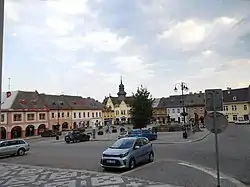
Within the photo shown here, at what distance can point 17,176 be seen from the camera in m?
14.8

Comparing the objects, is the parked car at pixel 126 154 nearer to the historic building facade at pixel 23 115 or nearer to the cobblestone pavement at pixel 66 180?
the cobblestone pavement at pixel 66 180

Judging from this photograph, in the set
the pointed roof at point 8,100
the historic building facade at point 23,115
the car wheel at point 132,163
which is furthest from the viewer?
the pointed roof at point 8,100

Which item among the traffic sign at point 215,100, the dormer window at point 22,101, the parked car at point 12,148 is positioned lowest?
the parked car at point 12,148

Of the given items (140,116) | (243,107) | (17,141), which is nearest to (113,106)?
(243,107)

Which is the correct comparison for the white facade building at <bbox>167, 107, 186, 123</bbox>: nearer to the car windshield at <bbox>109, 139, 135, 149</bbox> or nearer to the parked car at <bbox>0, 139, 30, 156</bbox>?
the parked car at <bbox>0, 139, 30, 156</bbox>

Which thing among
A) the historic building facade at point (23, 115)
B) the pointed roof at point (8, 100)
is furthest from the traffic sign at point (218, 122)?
the pointed roof at point (8, 100)

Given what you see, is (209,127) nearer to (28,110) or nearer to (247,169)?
(247,169)

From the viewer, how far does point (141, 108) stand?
46781mm

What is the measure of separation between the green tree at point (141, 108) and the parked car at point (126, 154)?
29.3 metres

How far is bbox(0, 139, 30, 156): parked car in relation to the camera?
25469mm

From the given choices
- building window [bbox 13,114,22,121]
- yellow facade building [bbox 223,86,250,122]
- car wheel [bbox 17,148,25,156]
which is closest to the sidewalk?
car wheel [bbox 17,148,25,156]

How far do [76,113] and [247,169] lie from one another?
228ft

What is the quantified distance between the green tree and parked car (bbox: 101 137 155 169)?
29297 millimetres

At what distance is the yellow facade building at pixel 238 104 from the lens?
86450 mm
